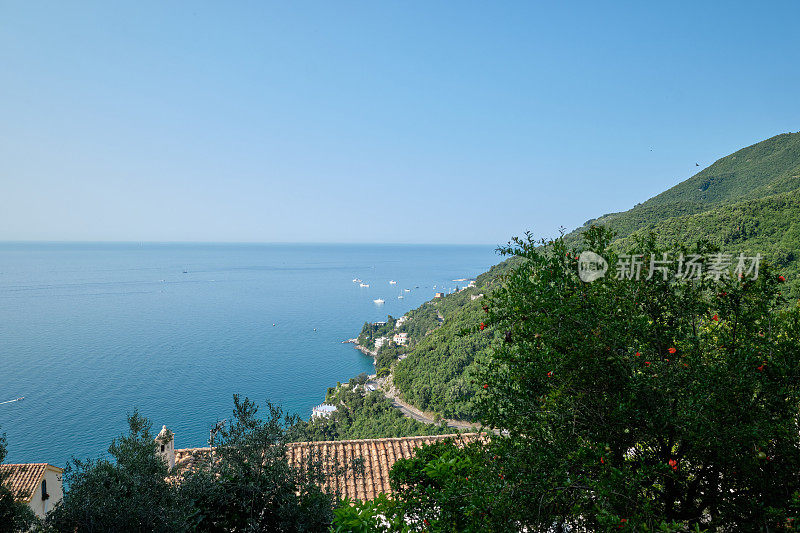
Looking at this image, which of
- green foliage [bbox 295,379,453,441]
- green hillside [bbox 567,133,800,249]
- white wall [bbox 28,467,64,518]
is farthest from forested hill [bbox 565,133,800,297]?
white wall [bbox 28,467,64,518]

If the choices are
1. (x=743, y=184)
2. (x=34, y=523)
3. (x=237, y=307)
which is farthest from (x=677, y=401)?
(x=237, y=307)

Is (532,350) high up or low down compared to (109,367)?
up

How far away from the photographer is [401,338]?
46375mm

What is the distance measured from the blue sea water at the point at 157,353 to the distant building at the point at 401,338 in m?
4.62

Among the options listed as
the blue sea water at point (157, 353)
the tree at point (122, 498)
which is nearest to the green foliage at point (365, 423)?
the blue sea water at point (157, 353)

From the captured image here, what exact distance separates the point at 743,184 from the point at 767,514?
189 feet

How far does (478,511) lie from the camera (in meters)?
3.30

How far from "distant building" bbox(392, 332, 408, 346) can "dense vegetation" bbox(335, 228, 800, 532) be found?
40.1 metres

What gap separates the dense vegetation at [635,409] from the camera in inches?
119

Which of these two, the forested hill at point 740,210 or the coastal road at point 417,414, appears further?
the coastal road at point 417,414

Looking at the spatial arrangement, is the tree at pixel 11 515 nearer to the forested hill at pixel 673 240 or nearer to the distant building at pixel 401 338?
the forested hill at pixel 673 240

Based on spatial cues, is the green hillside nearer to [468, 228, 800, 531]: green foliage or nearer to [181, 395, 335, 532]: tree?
[468, 228, 800, 531]: green foliage

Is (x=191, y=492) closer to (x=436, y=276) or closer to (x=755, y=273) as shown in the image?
(x=755, y=273)

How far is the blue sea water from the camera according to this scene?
29281mm
